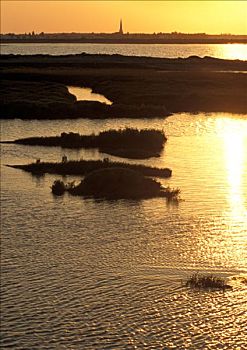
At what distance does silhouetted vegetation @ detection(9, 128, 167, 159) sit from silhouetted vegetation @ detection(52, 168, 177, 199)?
9712mm

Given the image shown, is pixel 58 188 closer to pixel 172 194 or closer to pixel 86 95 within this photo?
pixel 172 194

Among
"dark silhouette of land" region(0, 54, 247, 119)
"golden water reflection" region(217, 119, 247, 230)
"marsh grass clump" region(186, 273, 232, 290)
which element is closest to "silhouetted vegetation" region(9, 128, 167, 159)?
"golden water reflection" region(217, 119, 247, 230)

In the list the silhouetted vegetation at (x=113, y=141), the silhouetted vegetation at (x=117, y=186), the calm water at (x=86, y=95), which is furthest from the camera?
the calm water at (x=86, y=95)

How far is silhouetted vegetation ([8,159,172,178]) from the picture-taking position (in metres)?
35.9

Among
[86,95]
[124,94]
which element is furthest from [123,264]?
[86,95]

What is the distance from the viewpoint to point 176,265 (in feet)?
72.7

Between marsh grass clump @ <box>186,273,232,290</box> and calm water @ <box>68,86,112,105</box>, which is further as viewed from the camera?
calm water @ <box>68,86,112,105</box>

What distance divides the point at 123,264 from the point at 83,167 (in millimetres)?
→ 14863

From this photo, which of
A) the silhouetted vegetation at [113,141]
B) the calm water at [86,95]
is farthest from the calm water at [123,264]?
the calm water at [86,95]

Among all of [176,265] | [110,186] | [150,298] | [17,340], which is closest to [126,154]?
Result: [110,186]

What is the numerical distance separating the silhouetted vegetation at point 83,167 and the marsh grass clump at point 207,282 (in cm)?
1490

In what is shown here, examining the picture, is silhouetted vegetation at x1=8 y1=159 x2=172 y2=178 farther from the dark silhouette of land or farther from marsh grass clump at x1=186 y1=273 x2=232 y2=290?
the dark silhouette of land

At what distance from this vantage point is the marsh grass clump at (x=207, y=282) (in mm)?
20391

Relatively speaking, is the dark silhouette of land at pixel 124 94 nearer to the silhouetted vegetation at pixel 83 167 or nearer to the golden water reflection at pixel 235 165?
the golden water reflection at pixel 235 165
